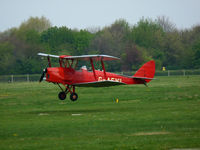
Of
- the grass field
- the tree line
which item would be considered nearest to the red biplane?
the grass field

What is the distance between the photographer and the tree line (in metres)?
65.1

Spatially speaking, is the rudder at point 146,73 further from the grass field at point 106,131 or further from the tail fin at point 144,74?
the grass field at point 106,131

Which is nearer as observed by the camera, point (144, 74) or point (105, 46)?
point (144, 74)

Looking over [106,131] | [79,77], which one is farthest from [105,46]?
[106,131]

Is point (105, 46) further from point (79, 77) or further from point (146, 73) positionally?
point (79, 77)

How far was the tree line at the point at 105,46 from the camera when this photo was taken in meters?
65.1

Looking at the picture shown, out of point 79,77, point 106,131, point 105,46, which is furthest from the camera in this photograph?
point 105,46

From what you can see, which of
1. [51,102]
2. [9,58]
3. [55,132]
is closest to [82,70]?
[51,102]

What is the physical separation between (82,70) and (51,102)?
632cm

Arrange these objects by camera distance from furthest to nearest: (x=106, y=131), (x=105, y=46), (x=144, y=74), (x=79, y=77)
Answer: (x=105, y=46) → (x=144, y=74) → (x=79, y=77) → (x=106, y=131)

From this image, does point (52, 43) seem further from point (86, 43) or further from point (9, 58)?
point (9, 58)

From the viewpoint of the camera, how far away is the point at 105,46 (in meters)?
76.9

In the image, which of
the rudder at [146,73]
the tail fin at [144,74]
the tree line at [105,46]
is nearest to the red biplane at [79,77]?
the tail fin at [144,74]

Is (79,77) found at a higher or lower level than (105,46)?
lower
